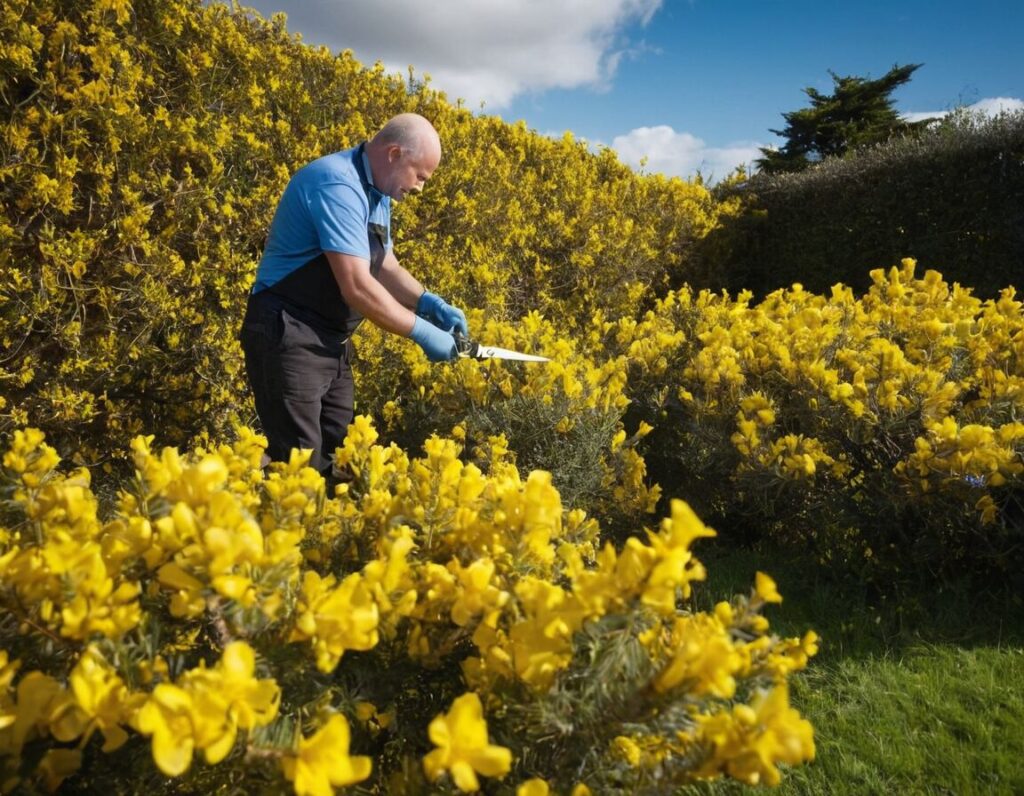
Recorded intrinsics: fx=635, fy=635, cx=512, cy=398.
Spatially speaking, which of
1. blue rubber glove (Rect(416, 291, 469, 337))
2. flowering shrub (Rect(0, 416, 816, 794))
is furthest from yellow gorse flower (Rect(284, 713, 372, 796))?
blue rubber glove (Rect(416, 291, 469, 337))

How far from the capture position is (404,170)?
2.64 m

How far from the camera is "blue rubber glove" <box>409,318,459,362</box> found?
8.62 feet

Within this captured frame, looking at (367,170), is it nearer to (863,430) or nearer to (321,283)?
(321,283)

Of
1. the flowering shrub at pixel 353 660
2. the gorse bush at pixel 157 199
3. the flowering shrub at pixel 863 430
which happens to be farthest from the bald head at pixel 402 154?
the flowering shrub at pixel 353 660

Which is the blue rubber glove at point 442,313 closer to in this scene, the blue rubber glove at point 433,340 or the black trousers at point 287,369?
the blue rubber glove at point 433,340

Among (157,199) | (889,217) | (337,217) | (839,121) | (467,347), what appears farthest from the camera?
(839,121)

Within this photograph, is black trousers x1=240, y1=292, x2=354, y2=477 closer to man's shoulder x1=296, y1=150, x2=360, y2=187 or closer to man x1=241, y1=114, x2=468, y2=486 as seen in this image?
man x1=241, y1=114, x2=468, y2=486

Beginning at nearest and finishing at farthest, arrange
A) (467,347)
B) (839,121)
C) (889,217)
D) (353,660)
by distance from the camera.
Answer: (353,660)
(467,347)
(889,217)
(839,121)

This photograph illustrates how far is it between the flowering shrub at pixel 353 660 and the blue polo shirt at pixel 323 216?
145cm

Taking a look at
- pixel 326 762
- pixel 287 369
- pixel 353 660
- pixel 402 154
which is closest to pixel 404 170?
pixel 402 154

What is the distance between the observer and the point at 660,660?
92 cm

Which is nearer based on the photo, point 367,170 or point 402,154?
point 402,154

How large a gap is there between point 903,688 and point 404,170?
106 inches

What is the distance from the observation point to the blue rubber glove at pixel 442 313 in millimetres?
3166
